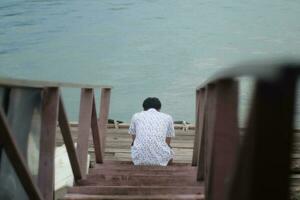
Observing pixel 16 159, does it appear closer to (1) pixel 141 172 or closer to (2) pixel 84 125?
(2) pixel 84 125

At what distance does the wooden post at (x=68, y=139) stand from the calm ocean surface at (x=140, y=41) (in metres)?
11.8

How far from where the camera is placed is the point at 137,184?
352 centimetres

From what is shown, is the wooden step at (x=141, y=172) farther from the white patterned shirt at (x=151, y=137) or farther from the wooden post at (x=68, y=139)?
the wooden post at (x=68, y=139)

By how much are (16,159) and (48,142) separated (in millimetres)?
528

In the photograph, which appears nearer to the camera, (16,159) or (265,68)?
(265,68)

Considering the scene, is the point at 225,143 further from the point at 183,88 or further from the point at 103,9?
the point at 103,9

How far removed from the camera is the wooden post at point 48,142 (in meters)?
2.54

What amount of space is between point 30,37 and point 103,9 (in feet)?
24.9

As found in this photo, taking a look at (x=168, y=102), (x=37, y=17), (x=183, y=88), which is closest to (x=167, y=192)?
(x=168, y=102)

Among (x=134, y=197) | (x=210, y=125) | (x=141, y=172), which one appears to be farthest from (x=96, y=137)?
(x=210, y=125)

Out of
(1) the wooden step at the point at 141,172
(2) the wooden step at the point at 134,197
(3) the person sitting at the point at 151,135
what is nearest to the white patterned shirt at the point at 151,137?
(3) the person sitting at the point at 151,135

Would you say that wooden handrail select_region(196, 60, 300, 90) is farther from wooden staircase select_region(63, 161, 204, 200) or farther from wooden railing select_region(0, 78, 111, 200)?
wooden staircase select_region(63, 161, 204, 200)

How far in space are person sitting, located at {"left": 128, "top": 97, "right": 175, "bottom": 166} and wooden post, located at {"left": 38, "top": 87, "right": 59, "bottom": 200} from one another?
204 cm

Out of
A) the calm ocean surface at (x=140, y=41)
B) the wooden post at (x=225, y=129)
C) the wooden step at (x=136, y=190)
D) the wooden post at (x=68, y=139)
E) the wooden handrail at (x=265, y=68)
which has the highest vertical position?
the calm ocean surface at (x=140, y=41)
